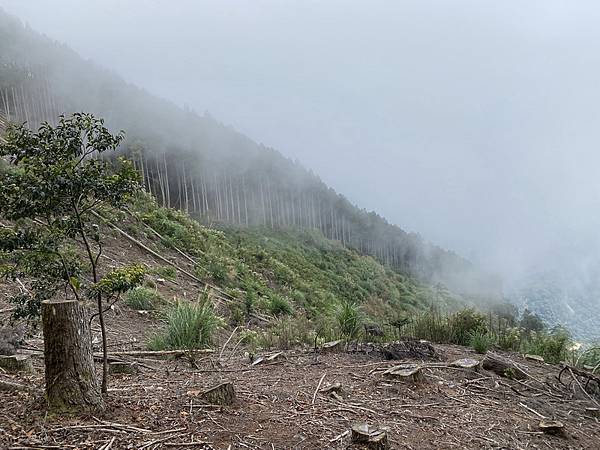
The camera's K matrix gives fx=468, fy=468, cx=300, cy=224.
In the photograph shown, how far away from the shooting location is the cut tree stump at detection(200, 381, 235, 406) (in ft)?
12.7

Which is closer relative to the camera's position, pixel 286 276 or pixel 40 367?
pixel 40 367

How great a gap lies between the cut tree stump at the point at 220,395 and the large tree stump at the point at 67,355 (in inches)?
37.0

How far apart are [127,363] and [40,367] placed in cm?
86

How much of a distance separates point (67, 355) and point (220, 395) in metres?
1.30

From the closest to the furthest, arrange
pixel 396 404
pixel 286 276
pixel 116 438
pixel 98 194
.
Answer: pixel 116 438, pixel 98 194, pixel 396 404, pixel 286 276

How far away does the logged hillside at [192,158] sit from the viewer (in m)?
37.4

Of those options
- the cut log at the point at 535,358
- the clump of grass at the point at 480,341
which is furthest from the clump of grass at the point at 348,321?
the cut log at the point at 535,358

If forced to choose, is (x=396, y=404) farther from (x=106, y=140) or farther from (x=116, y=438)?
(x=106, y=140)

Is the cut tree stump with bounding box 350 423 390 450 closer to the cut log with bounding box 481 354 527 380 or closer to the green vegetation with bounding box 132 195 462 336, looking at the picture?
the cut log with bounding box 481 354 527 380

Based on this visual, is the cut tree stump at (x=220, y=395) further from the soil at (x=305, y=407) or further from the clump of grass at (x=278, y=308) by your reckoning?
the clump of grass at (x=278, y=308)

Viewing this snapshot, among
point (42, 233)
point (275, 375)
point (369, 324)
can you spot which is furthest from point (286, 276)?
point (42, 233)

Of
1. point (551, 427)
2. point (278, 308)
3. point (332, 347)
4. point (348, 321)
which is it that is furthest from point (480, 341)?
point (278, 308)

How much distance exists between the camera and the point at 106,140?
3.62m

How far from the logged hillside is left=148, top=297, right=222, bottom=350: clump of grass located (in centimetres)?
2491
